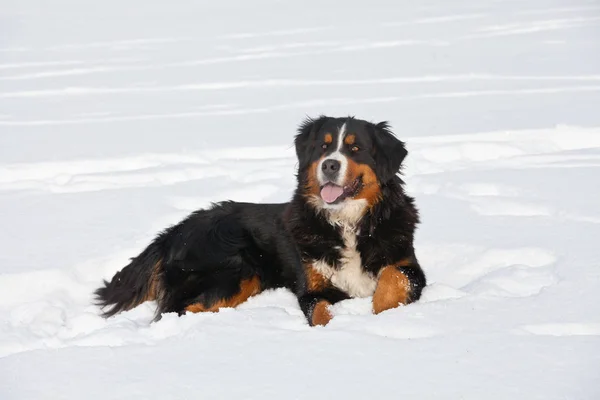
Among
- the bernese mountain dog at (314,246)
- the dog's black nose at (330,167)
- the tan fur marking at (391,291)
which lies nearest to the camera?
the tan fur marking at (391,291)

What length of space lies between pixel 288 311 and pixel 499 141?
16.6 ft

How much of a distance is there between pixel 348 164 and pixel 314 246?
64 centimetres

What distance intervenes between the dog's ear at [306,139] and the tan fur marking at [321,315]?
1.13 m

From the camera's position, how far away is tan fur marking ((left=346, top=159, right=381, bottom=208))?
16.7ft

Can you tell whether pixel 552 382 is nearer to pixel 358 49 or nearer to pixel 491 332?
pixel 491 332

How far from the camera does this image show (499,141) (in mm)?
9156

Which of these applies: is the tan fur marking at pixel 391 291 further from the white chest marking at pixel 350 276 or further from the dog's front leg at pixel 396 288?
the white chest marking at pixel 350 276

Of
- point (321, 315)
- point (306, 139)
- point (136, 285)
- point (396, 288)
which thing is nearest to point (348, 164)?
point (306, 139)

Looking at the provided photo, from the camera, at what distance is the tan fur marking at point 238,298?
5031 millimetres

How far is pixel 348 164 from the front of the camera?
5070mm

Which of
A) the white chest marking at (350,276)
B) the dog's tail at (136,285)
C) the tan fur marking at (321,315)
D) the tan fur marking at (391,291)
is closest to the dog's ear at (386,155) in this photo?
the white chest marking at (350,276)

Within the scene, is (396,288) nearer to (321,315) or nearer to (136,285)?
(321,315)

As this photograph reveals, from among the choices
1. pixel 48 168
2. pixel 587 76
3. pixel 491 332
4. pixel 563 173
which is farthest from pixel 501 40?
pixel 491 332

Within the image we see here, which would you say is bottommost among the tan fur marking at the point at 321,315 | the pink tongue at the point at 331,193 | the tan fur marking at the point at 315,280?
the tan fur marking at the point at 321,315
